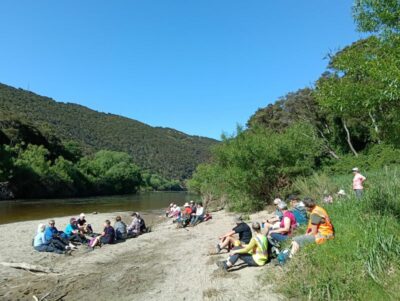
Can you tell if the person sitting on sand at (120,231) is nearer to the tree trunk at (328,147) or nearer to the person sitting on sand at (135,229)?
the person sitting on sand at (135,229)

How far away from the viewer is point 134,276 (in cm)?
1034

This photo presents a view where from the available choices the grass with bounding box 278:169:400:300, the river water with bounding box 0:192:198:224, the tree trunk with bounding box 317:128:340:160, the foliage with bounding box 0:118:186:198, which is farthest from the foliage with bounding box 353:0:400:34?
the foliage with bounding box 0:118:186:198

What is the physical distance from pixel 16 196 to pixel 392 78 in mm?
73528

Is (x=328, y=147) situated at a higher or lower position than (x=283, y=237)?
higher

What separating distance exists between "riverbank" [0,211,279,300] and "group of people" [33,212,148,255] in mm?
440

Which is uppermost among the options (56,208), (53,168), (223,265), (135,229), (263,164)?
(53,168)

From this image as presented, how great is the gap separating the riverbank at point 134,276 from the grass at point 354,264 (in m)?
0.81

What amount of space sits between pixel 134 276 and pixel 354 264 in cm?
564

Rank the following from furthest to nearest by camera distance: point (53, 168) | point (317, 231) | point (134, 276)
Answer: point (53, 168) < point (134, 276) < point (317, 231)

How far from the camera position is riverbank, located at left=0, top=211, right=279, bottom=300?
28.3ft

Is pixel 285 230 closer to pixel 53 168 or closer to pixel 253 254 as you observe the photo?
pixel 253 254

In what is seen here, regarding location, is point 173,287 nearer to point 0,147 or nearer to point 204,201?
point 204,201

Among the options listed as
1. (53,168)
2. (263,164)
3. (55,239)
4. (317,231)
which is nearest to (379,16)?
(317,231)

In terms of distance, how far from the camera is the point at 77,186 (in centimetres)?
9312
